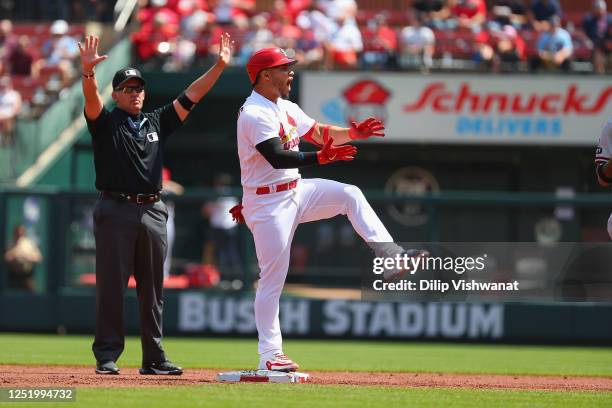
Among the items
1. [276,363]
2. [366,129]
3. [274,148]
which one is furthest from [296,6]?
[276,363]

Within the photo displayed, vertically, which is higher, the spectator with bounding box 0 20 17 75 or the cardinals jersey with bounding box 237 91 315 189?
the spectator with bounding box 0 20 17 75

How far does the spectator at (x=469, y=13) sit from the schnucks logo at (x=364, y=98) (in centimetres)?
188

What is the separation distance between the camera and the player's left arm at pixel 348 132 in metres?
7.58

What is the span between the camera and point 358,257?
1380cm

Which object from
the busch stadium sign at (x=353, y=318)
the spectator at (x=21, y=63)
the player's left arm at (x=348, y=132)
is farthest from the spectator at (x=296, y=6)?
the player's left arm at (x=348, y=132)

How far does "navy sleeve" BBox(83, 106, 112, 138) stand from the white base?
1.91 m

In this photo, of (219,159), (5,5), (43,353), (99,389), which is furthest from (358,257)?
(5,5)

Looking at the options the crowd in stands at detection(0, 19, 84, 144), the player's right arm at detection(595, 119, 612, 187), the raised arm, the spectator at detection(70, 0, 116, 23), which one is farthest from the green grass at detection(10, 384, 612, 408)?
the spectator at detection(70, 0, 116, 23)

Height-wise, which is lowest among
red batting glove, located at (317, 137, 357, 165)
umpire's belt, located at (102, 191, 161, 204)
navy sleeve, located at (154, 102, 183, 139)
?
umpire's belt, located at (102, 191, 161, 204)

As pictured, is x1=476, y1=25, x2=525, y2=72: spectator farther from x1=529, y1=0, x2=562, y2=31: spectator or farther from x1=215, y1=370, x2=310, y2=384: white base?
x1=215, y1=370, x2=310, y2=384: white base

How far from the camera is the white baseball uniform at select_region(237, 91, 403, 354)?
7.40m

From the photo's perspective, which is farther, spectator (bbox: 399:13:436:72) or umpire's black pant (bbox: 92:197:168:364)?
spectator (bbox: 399:13:436:72)

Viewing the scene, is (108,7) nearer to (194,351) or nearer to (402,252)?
(194,351)

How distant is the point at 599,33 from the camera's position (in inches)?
765
